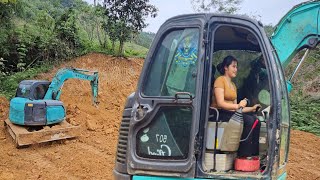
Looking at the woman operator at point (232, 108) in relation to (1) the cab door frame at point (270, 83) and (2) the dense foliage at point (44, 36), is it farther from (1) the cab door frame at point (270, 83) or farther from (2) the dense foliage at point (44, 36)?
(2) the dense foliage at point (44, 36)

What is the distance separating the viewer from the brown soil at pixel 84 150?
6.70 metres

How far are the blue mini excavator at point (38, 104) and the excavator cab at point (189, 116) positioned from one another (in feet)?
16.4

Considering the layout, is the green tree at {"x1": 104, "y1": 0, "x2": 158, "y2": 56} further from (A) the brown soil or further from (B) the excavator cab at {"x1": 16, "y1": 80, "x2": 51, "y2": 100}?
(B) the excavator cab at {"x1": 16, "y1": 80, "x2": 51, "y2": 100}

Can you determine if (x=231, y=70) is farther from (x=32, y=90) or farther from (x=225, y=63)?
(x=32, y=90)

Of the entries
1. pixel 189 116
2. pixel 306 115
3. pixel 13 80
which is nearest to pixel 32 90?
pixel 13 80

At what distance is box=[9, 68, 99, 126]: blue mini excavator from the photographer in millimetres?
7945

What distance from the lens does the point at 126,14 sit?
49.5ft

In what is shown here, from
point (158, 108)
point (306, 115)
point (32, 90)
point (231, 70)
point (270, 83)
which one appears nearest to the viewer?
A: point (270, 83)

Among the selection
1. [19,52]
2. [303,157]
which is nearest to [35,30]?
[19,52]

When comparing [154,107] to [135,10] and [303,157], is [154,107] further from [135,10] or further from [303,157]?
[135,10]

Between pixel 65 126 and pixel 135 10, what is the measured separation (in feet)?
25.2

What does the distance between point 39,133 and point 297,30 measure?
19.3 ft

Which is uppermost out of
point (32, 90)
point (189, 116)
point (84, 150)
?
point (189, 116)

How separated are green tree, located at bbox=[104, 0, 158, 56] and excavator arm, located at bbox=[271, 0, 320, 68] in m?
11.4
